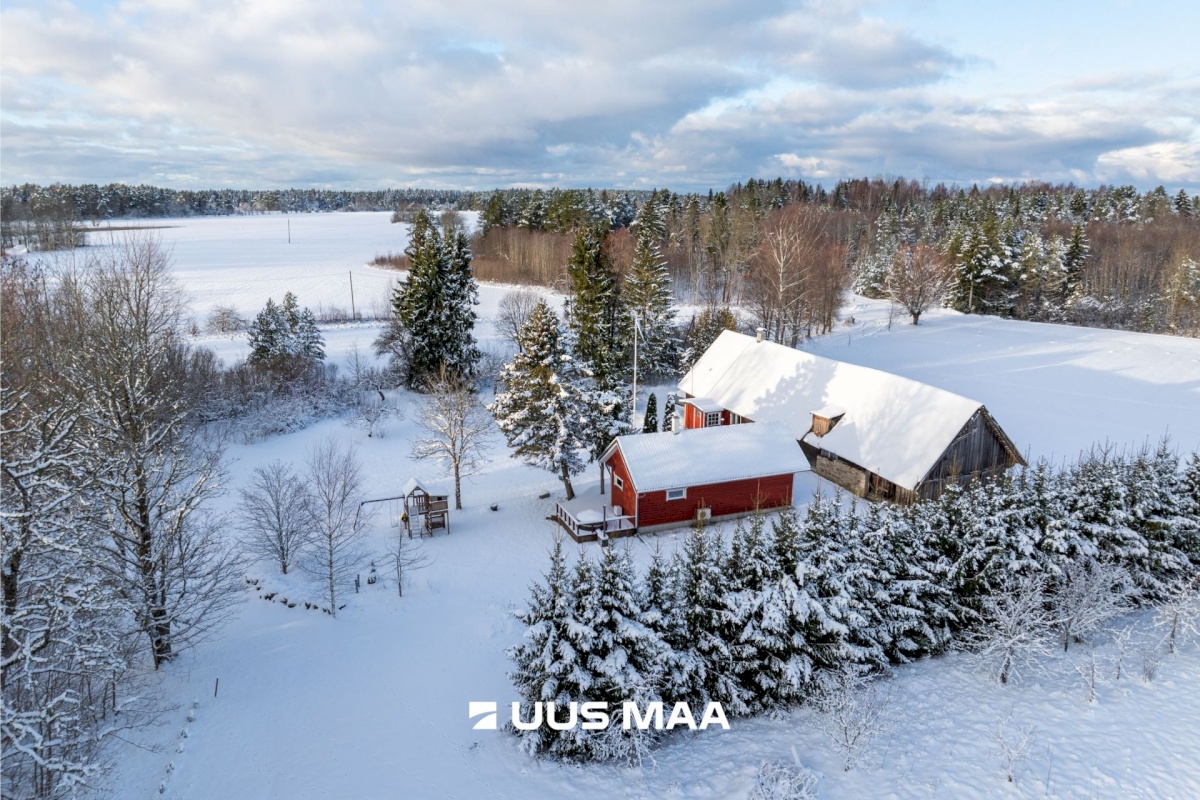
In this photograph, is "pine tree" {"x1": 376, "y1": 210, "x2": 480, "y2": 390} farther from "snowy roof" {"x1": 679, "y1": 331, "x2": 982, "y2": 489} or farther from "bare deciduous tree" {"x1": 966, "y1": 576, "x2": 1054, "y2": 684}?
"bare deciduous tree" {"x1": 966, "y1": 576, "x2": 1054, "y2": 684}

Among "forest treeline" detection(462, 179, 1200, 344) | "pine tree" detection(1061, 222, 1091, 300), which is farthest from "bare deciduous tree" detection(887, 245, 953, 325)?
"pine tree" detection(1061, 222, 1091, 300)

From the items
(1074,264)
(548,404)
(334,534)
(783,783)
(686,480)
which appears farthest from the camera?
(1074,264)

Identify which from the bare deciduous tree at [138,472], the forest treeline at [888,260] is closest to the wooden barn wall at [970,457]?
the bare deciduous tree at [138,472]

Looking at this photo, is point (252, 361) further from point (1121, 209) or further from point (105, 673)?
point (1121, 209)

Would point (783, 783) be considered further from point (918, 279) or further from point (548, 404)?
point (918, 279)

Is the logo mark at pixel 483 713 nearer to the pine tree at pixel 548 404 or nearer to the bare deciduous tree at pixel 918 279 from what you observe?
the pine tree at pixel 548 404

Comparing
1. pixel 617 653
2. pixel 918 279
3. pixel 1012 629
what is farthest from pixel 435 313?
pixel 918 279
